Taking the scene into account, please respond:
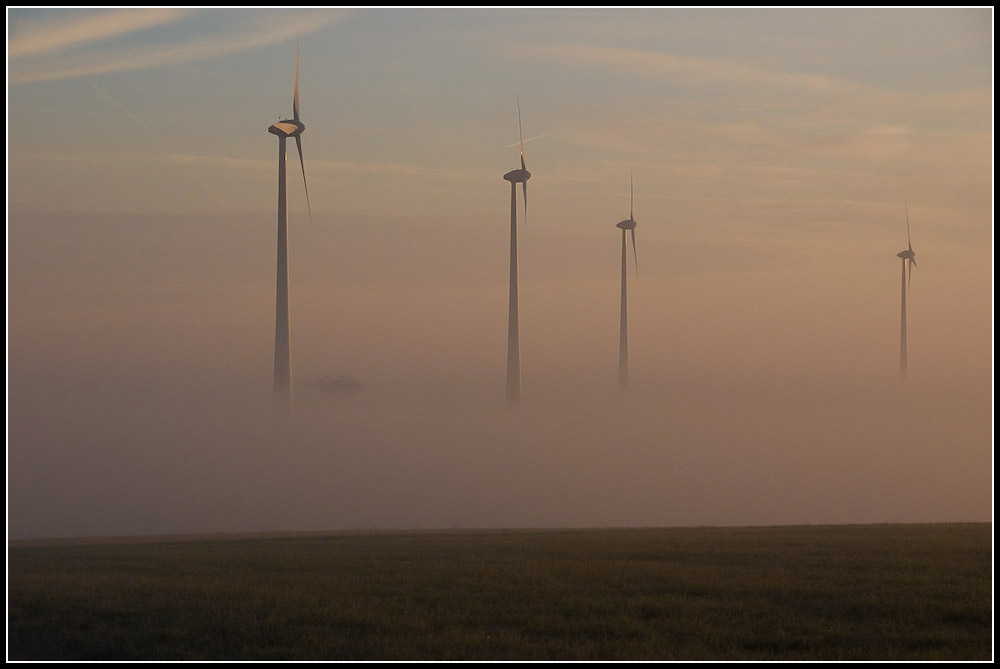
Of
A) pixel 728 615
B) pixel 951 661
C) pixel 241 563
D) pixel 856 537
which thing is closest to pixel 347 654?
pixel 728 615

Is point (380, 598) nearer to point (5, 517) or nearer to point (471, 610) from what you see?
point (471, 610)

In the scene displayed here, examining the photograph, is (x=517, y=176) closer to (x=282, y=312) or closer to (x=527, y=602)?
(x=282, y=312)

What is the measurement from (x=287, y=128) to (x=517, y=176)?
25.7m

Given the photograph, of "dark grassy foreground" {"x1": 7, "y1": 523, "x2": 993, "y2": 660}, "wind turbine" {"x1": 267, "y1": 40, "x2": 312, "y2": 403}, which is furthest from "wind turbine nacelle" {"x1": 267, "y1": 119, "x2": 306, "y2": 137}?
"dark grassy foreground" {"x1": 7, "y1": 523, "x2": 993, "y2": 660}

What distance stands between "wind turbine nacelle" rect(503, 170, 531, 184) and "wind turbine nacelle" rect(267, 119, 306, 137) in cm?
2394

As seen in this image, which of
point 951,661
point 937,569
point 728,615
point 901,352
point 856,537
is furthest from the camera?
point 901,352

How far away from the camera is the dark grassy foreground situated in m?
20.2

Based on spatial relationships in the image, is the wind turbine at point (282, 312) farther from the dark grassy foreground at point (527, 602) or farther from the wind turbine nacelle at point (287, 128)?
the dark grassy foreground at point (527, 602)

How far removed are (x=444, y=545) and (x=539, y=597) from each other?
13252 mm

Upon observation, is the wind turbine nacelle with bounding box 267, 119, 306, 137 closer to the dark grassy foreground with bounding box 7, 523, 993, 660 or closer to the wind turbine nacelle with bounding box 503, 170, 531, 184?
the wind turbine nacelle with bounding box 503, 170, 531, 184

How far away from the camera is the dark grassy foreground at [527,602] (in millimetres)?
20219

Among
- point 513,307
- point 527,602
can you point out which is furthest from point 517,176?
point 527,602

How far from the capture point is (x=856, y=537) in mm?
36906

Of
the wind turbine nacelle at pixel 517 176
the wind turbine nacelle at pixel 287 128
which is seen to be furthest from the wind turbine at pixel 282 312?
the wind turbine nacelle at pixel 517 176
